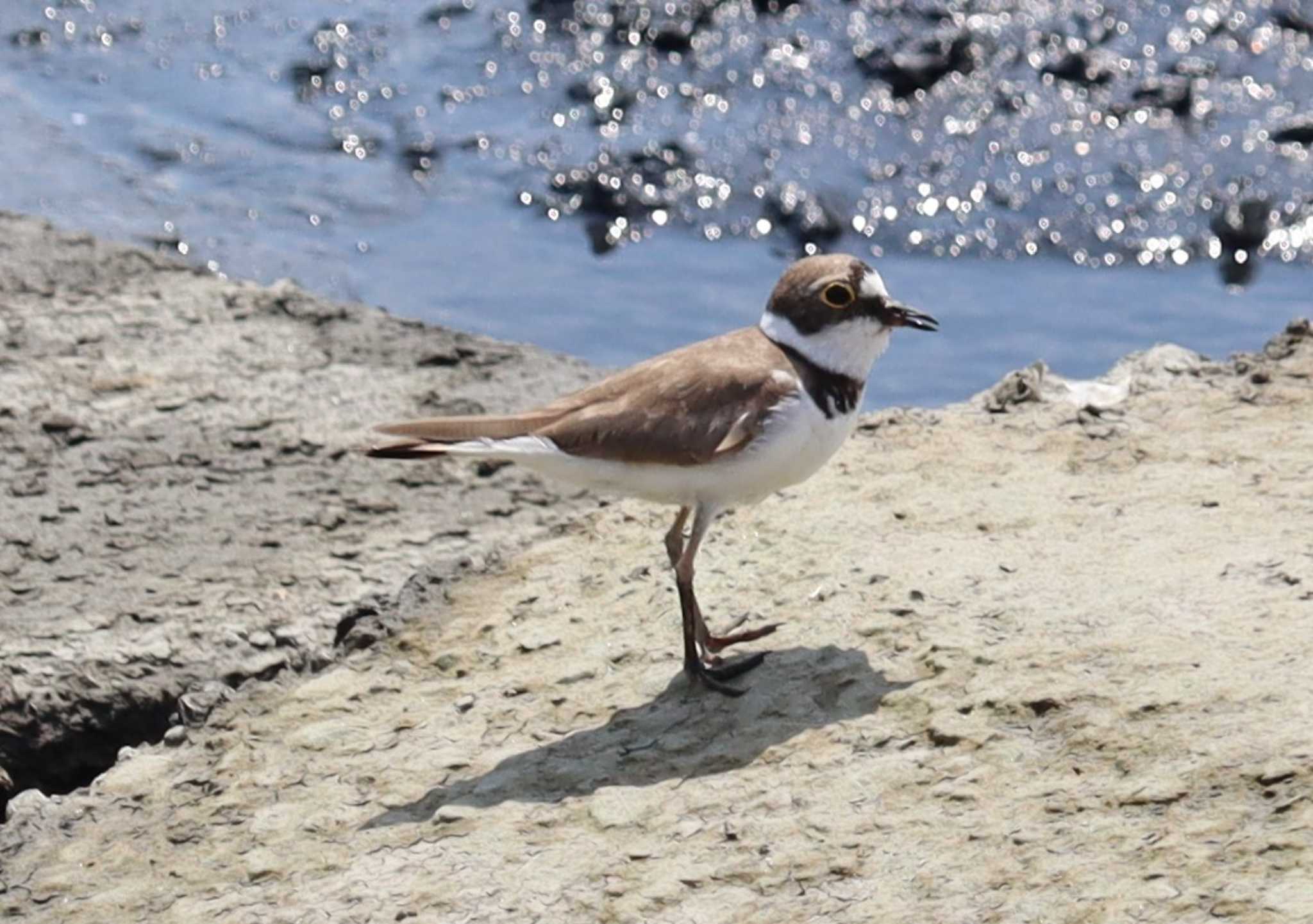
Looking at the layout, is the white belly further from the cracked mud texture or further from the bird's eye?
the cracked mud texture

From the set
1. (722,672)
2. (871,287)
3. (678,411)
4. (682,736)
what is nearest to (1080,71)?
(871,287)

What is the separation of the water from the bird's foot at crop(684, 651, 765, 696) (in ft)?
9.88

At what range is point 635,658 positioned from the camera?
5.31 metres

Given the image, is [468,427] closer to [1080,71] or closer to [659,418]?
[659,418]

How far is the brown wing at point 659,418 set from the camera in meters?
5.01

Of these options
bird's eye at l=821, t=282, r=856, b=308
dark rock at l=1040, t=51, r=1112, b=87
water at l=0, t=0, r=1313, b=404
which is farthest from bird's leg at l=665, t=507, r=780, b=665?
dark rock at l=1040, t=51, r=1112, b=87

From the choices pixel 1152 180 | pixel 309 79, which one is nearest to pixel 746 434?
pixel 1152 180

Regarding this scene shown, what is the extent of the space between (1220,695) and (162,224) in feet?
19.9

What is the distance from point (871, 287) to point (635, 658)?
1.03 m

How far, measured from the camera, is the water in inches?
342

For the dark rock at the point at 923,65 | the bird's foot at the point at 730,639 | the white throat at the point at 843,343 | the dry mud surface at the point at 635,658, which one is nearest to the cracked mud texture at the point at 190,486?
the dry mud surface at the point at 635,658

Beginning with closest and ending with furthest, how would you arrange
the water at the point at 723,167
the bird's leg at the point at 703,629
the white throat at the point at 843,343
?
the bird's leg at the point at 703,629
the white throat at the point at 843,343
the water at the point at 723,167

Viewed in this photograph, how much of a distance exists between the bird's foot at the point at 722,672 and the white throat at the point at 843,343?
27.5 inches

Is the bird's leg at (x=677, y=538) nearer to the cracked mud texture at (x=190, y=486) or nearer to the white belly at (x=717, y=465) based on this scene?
the white belly at (x=717, y=465)
